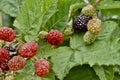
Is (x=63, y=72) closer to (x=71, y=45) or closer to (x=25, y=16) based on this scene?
(x=71, y=45)

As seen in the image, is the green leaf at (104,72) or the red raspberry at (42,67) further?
the green leaf at (104,72)

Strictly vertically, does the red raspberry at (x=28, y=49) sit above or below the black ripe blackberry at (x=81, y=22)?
below

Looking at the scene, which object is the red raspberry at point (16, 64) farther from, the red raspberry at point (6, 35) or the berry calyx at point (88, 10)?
the berry calyx at point (88, 10)

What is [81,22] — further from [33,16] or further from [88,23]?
[33,16]

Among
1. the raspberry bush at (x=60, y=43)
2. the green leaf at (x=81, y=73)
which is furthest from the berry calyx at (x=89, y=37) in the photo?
the green leaf at (x=81, y=73)

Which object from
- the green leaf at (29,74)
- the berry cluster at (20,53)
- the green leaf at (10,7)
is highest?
the green leaf at (10,7)

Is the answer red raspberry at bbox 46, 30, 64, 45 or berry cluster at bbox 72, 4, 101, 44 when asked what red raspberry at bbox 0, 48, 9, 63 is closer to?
red raspberry at bbox 46, 30, 64, 45
